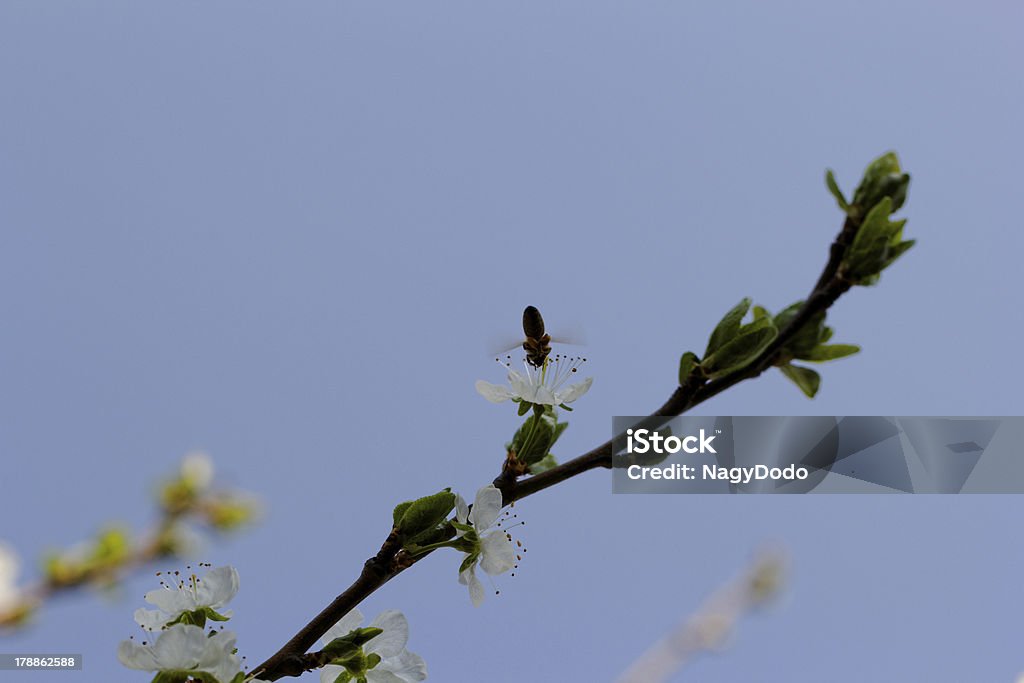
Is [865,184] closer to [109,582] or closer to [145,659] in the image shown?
[145,659]

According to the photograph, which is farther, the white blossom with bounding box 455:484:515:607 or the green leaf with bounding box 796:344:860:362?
the white blossom with bounding box 455:484:515:607

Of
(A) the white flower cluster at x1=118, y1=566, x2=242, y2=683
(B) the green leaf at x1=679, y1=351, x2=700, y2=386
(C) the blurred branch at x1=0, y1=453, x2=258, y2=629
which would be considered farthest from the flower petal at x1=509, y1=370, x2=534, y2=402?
(C) the blurred branch at x1=0, y1=453, x2=258, y2=629

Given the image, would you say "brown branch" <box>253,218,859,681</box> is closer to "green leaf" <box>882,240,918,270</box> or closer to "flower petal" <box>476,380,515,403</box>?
"green leaf" <box>882,240,918,270</box>

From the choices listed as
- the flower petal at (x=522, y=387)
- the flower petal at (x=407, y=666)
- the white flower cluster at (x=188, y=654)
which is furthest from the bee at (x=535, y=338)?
the white flower cluster at (x=188, y=654)

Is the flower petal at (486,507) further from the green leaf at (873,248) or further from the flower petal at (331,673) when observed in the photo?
the green leaf at (873,248)

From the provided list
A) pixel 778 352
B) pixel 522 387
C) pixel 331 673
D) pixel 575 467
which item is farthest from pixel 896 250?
pixel 331 673

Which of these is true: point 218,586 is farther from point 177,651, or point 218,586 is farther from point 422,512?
point 422,512
